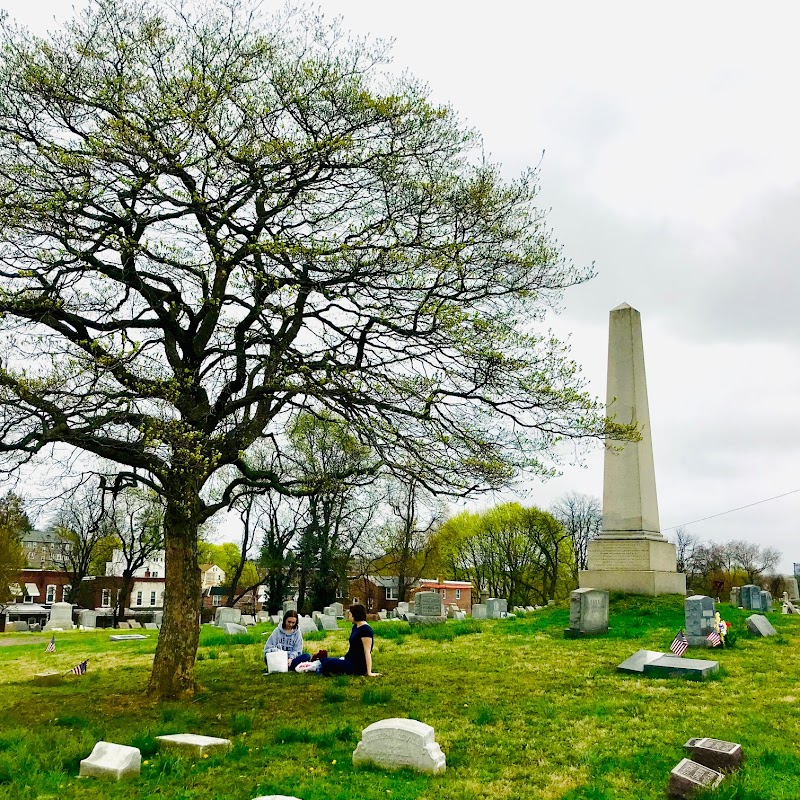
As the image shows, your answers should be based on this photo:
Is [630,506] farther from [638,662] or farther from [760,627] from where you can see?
[638,662]

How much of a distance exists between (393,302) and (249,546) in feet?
108

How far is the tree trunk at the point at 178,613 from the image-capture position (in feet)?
34.6

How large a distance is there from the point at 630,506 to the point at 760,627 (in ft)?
20.3

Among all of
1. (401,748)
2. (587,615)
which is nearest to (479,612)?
(587,615)

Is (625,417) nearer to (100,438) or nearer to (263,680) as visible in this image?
(263,680)

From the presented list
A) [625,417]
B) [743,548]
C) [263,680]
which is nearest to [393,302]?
[263,680]

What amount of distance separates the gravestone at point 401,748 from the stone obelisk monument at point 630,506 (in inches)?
601

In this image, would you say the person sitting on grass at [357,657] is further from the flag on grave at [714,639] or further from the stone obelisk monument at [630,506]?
the stone obelisk monument at [630,506]

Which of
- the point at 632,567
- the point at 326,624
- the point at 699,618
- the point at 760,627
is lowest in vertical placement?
the point at 326,624

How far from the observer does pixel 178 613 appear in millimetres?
10703

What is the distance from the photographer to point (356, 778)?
650cm

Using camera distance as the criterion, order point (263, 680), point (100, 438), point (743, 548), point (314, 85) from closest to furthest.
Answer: point (100, 438), point (314, 85), point (263, 680), point (743, 548)

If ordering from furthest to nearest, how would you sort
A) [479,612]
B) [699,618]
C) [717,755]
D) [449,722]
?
[479,612] → [699,618] → [449,722] → [717,755]

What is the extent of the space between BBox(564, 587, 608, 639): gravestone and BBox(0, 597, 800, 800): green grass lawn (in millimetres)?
873
